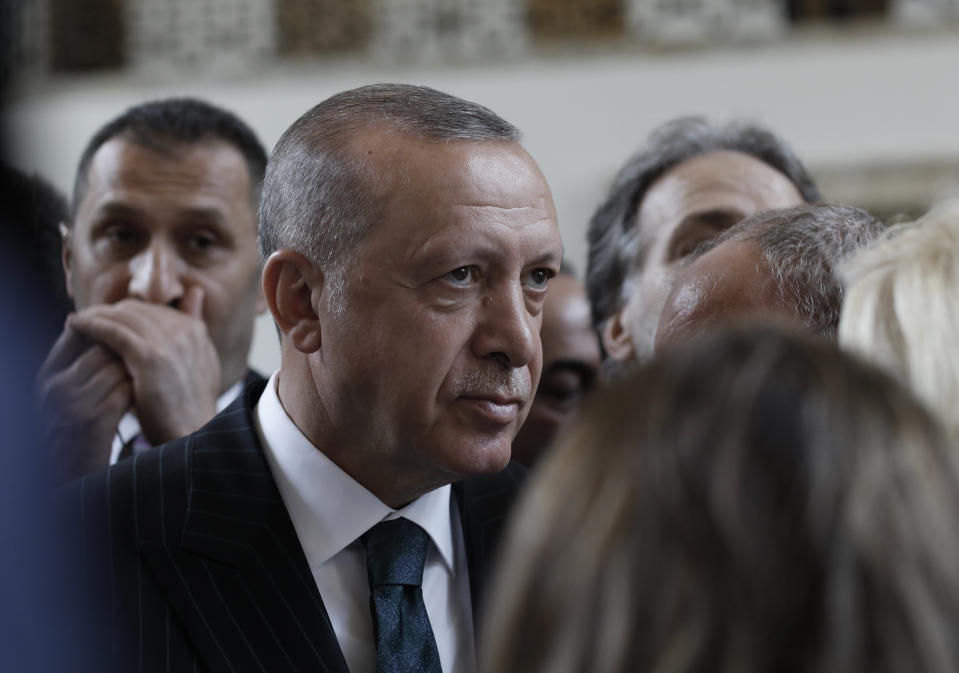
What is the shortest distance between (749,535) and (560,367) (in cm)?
241

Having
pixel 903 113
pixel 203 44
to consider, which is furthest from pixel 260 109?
pixel 903 113

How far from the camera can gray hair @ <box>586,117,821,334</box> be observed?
3.06 metres

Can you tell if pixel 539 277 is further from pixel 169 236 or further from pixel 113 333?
pixel 169 236

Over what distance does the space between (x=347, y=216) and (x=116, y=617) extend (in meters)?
0.64

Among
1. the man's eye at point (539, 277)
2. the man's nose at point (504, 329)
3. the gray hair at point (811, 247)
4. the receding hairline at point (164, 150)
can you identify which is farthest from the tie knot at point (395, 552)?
the receding hairline at point (164, 150)

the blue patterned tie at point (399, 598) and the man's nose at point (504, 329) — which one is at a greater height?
the man's nose at point (504, 329)

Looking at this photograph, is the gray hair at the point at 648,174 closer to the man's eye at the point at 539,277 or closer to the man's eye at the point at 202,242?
the man's eye at the point at 202,242

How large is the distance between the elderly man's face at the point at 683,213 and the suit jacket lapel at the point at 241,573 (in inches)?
47.5

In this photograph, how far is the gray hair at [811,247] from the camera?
1971 mm

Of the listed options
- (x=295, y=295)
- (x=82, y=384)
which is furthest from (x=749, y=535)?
(x=82, y=384)

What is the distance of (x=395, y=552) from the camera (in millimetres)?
1804

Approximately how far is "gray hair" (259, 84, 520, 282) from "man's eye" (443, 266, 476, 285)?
0.45 ft

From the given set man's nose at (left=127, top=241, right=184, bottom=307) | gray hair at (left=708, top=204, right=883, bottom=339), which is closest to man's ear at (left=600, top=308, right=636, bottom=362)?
gray hair at (left=708, top=204, right=883, bottom=339)

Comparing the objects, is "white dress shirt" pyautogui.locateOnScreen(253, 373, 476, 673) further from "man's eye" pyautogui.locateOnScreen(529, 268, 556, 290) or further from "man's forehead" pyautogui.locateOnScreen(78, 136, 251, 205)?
"man's forehead" pyautogui.locateOnScreen(78, 136, 251, 205)
